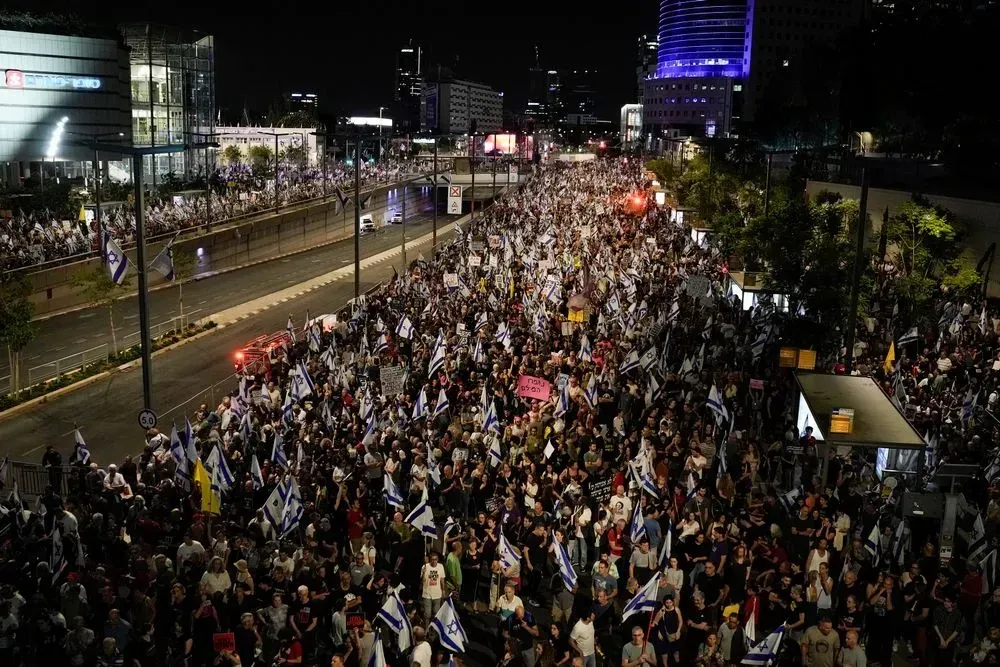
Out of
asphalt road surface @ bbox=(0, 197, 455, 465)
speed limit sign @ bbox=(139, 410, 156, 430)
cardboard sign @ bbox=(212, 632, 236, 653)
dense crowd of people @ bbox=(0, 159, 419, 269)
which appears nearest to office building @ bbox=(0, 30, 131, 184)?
dense crowd of people @ bbox=(0, 159, 419, 269)

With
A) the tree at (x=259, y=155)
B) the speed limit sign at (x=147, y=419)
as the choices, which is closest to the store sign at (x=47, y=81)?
the tree at (x=259, y=155)

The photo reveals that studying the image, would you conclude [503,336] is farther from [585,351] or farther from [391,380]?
[391,380]

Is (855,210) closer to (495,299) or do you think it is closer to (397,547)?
(495,299)

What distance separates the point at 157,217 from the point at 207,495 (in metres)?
41.7

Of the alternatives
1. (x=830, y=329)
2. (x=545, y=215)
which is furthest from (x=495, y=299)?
(x=545, y=215)

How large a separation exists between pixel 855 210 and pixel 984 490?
20.5m

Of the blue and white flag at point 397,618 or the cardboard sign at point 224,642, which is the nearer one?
the cardboard sign at point 224,642

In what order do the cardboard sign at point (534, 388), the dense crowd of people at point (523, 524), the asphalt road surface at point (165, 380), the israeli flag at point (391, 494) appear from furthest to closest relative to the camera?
1. the asphalt road surface at point (165, 380)
2. the cardboard sign at point (534, 388)
3. the israeli flag at point (391, 494)
4. the dense crowd of people at point (523, 524)

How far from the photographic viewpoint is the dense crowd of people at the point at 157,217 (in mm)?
41031

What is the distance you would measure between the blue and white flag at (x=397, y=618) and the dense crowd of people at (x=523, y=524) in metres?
0.02

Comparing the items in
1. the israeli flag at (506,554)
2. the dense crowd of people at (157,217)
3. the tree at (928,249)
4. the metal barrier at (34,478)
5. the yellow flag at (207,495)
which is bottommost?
the metal barrier at (34,478)

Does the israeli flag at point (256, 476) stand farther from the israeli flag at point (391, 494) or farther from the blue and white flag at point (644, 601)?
the blue and white flag at point (644, 601)

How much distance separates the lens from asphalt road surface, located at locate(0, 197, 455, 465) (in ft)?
75.5

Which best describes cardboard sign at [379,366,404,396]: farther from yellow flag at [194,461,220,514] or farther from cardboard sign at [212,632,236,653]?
cardboard sign at [212,632,236,653]
